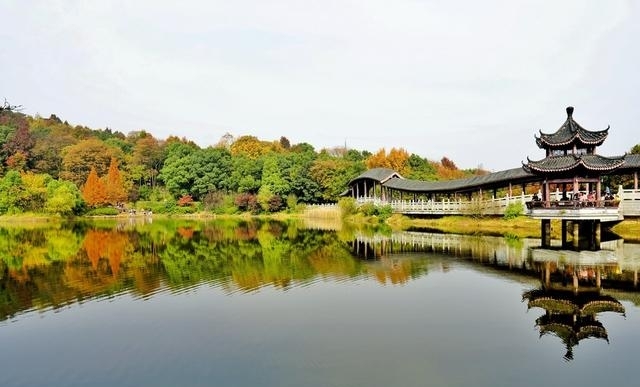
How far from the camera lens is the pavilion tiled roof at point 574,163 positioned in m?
23.1

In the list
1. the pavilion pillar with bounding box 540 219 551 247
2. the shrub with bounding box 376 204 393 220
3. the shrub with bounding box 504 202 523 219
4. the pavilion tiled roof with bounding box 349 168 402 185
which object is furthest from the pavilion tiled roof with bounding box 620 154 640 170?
the pavilion tiled roof with bounding box 349 168 402 185

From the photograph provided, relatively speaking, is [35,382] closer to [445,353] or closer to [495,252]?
[445,353]

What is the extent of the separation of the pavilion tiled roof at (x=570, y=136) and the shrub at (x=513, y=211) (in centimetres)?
545

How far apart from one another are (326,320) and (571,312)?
5.54 m

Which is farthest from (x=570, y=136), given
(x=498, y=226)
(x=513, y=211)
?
(x=498, y=226)

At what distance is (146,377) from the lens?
754 centimetres

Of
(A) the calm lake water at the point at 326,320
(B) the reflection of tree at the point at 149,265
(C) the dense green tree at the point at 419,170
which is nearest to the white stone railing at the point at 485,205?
(A) the calm lake water at the point at 326,320

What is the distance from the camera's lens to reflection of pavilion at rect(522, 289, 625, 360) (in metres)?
9.23

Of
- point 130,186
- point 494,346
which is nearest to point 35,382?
point 494,346

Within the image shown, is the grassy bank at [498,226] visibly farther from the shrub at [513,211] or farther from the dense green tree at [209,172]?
the dense green tree at [209,172]

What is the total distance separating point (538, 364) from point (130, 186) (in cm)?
6437

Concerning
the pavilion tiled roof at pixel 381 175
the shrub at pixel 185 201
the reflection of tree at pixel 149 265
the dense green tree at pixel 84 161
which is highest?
the dense green tree at pixel 84 161

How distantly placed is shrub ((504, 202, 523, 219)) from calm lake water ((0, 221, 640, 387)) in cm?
912

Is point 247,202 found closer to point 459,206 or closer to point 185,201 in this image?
point 185,201
